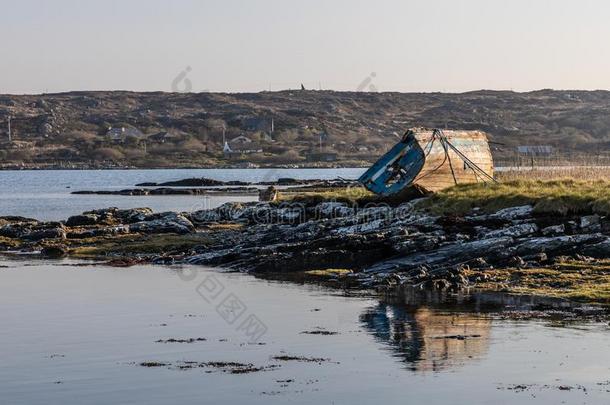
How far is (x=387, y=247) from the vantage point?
1351 inches

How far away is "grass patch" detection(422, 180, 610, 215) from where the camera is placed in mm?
36169

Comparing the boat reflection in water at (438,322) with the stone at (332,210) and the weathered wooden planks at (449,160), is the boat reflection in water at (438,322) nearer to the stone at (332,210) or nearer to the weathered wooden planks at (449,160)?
the stone at (332,210)

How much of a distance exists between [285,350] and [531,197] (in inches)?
783

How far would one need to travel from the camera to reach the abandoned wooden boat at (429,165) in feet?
168

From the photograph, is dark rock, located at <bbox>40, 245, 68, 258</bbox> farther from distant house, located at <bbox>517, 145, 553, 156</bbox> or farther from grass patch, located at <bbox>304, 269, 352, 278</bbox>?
distant house, located at <bbox>517, 145, 553, 156</bbox>

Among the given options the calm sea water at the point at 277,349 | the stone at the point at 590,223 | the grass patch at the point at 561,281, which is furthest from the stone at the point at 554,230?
the calm sea water at the point at 277,349

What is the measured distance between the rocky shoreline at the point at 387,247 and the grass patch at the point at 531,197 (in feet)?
1.91

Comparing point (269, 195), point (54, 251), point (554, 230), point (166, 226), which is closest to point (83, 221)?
point (166, 226)

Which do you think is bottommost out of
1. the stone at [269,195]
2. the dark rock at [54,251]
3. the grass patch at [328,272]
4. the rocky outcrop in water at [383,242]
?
the grass patch at [328,272]

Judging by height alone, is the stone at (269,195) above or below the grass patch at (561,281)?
above

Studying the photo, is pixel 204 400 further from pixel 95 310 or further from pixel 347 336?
pixel 95 310

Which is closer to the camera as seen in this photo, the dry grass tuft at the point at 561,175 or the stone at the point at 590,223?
the stone at the point at 590,223

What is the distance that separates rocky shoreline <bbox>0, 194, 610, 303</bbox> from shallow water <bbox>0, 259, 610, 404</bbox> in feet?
11.0

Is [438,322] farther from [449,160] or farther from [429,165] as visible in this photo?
[449,160]
